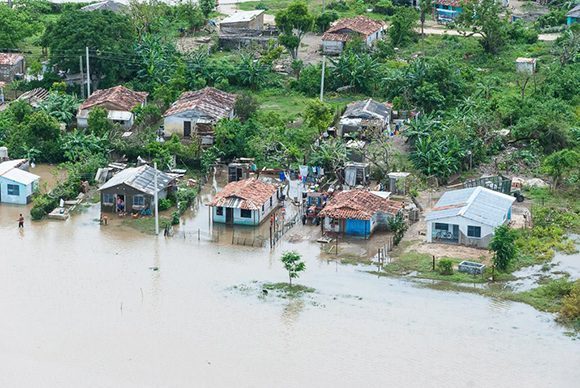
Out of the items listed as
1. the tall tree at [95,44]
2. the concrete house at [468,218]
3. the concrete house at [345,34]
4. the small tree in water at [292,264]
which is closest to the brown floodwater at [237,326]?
the small tree in water at [292,264]

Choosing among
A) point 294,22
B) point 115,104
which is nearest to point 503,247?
point 115,104

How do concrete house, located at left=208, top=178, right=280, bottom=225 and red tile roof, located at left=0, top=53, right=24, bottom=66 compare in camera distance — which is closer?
concrete house, located at left=208, top=178, right=280, bottom=225

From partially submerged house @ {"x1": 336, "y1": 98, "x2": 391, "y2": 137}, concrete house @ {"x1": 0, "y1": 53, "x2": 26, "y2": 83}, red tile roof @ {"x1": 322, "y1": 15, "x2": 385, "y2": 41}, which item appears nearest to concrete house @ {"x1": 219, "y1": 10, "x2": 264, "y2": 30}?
red tile roof @ {"x1": 322, "y1": 15, "x2": 385, "y2": 41}

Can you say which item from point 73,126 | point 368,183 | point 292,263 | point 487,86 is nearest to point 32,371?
point 292,263

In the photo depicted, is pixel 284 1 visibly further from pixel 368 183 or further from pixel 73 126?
pixel 368 183

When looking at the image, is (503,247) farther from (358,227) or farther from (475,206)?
(358,227)

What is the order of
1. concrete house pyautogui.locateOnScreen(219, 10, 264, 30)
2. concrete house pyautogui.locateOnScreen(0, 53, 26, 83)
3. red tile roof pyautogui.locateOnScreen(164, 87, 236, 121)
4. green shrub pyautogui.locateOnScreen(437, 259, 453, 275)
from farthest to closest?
concrete house pyautogui.locateOnScreen(219, 10, 264, 30) < concrete house pyautogui.locateOnScreen(0, 53, 26, 83) < red tile roof pyautogui.locateOnScreen(164, 87, 236, 121) < green shrub pyautogui.locateOnScreen(437, 259, 453, 275)

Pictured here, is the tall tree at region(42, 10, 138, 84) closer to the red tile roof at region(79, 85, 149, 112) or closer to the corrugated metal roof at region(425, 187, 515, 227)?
the red tile roof at region(79, 85, 149, 112)
